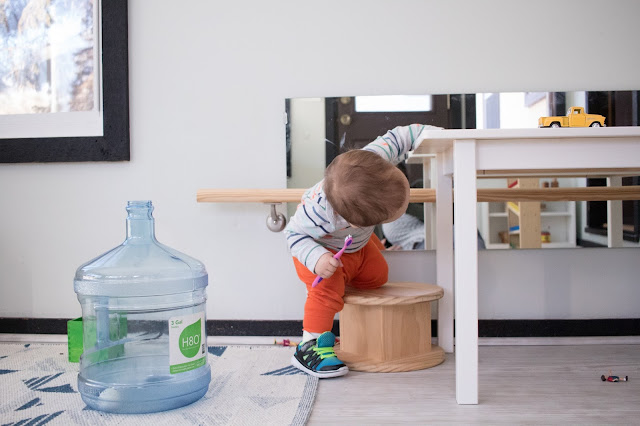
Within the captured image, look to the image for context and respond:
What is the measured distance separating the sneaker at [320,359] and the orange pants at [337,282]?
37 millimetres

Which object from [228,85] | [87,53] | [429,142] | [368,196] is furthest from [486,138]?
[87,53]

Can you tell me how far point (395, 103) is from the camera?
1.76m

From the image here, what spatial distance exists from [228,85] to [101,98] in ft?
1.39

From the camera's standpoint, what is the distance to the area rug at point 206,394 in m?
1.08

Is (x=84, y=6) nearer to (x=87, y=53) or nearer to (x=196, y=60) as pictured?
(x=87, y=53)

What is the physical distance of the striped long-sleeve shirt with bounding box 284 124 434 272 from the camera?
53.8 inches

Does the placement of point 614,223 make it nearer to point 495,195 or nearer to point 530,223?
point 530,223

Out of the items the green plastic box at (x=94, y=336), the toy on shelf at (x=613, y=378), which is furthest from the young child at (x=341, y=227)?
the toy on shelf at (x=613, y=378)

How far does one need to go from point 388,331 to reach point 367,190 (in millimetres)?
416

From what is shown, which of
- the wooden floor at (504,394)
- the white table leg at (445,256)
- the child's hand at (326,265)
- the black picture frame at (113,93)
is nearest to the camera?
the wooden floor at (504,394)

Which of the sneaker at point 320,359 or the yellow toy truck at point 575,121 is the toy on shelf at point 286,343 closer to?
the sneaker at point 320,359

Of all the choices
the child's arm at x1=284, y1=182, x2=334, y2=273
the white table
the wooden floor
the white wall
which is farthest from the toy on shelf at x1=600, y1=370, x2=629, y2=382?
the child's arm at x1=284, y1=182, x2=334, y2=273

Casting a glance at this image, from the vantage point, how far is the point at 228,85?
181 cm

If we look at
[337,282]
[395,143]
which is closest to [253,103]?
[395,143]
